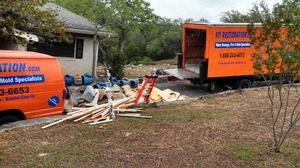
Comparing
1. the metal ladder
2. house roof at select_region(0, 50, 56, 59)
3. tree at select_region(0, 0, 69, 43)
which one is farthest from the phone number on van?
the metal ladder

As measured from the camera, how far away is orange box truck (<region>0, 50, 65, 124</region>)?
9305 mm

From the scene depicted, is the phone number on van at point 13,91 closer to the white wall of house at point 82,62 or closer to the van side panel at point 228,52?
the van side panel at point 228,52

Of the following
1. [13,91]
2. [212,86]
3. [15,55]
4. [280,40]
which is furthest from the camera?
[212,86]

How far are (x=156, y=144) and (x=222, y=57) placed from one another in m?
11.5

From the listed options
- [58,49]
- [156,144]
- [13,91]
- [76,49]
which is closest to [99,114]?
[13,91]

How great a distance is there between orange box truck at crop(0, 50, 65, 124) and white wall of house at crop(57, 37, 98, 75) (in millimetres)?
12355

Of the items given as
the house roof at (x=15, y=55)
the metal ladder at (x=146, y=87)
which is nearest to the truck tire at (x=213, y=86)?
the metal ladder at (x=146, y=87)

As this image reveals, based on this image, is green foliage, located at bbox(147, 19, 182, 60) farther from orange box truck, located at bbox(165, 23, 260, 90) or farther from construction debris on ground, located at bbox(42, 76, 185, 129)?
construction debris on ground, located at bbox(42, 76, 185, 129)

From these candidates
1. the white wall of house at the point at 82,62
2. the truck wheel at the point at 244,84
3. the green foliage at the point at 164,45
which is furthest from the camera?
the green foliage at the point at 164,45

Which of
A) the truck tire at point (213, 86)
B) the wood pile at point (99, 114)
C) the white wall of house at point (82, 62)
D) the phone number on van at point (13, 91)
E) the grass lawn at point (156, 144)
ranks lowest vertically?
the grass lawn at point (156, 144)

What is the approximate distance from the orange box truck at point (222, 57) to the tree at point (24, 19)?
29.7ft

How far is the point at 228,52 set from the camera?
1870 cm

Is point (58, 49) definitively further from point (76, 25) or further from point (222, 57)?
point (222, 57)

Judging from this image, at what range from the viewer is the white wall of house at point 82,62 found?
22.8 meters
